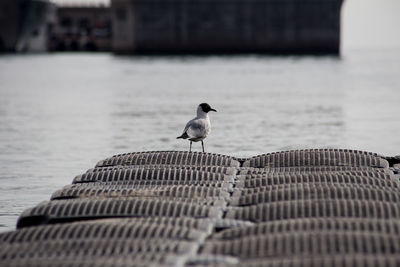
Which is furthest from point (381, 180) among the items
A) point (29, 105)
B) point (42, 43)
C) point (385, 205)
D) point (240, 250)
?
point (42, 43)

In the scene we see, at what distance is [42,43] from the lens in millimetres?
181750

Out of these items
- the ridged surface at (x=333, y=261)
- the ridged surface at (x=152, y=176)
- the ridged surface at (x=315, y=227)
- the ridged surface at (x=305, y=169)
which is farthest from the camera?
the ridged surface at (x=305, y=169)

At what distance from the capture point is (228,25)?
465 ft

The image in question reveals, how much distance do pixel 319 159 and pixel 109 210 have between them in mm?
4883

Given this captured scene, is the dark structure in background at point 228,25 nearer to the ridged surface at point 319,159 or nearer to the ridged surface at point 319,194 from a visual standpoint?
the ridged surface at point 319,159

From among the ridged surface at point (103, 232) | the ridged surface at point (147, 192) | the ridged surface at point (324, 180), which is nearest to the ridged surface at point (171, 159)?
the ridged surface at point (324, 180)

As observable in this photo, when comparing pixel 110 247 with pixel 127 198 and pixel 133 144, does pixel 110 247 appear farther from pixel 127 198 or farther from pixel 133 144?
pixel 133 144

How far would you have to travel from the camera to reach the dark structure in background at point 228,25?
141 metres

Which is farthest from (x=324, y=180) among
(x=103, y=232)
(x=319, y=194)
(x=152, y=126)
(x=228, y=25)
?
(x=228, y=25)

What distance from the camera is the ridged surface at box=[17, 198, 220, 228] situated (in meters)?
8.38

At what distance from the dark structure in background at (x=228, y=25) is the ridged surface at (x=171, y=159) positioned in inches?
5060

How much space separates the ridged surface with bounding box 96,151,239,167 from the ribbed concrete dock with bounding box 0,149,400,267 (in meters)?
0.65

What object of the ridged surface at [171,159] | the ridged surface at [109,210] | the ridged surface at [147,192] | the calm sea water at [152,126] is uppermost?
the ridged surface at [109,210]

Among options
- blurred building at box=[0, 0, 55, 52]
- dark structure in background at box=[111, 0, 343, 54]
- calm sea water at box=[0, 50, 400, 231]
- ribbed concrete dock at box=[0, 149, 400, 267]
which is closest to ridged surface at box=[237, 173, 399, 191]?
ribbed concrete dock at box=[0, 149, 400, 267]
